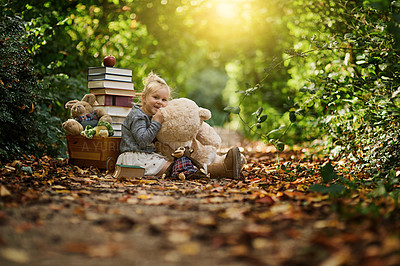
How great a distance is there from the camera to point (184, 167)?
3.80m

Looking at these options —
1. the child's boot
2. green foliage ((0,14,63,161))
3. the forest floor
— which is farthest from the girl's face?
the forest floor

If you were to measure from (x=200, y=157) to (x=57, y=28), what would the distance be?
320 cm

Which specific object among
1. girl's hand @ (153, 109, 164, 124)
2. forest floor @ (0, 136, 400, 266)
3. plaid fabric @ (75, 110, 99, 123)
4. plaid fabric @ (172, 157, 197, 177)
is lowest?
forest floor @ (0, 136, 400, 266)

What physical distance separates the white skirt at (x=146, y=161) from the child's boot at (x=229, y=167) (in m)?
0.48

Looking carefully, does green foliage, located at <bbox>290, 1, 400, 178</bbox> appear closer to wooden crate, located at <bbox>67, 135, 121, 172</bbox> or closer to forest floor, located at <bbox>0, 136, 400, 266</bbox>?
forest floor, located at <bbox>0, 136, 400, 266</bbox>

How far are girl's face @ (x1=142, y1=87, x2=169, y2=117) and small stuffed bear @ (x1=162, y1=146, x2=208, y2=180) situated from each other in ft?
1.85

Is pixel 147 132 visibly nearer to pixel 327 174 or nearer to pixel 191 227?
pixel 327 174

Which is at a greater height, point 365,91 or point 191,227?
point 365,91

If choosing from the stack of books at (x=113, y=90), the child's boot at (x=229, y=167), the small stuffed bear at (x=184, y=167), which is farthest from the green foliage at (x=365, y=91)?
the stack of books at (x=113, y=90)

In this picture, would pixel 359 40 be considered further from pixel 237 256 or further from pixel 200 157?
pixel 237 256

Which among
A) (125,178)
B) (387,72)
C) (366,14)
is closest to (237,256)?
(125,178)

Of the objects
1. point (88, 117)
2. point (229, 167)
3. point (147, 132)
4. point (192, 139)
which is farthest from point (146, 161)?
point (88, 117)

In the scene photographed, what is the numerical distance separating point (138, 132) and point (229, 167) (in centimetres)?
95

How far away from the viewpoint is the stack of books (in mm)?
4453
